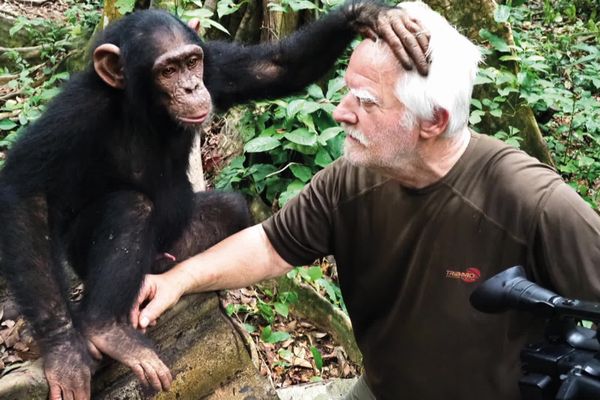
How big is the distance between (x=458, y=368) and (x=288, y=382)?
2044mm

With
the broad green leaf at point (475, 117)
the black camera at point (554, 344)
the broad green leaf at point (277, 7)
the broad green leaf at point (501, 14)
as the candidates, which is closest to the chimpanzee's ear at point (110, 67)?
the broad green leaf at point (277, 7)

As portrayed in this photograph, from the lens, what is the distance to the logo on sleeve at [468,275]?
274cm

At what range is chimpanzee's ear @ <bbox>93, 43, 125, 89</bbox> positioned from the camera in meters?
3.47

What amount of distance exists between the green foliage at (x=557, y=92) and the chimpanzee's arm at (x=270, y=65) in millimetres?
1971

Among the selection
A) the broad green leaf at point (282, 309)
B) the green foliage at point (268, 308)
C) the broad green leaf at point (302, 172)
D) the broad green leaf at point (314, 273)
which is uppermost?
the broad green leaf at point (302, 172)

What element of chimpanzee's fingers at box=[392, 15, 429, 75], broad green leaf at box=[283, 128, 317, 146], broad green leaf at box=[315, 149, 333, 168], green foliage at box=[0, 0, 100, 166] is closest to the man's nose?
chimpanzee's fingers at box=[392, 15, 429, 75]

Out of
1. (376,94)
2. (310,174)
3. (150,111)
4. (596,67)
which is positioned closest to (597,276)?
(376,94)

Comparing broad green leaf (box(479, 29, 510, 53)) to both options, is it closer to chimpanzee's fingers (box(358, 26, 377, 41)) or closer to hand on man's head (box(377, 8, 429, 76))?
chimpanzee's fingers (box(358, 26, 377, 41))

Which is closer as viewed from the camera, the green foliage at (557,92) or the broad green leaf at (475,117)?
the broad green leaf at (475,117)

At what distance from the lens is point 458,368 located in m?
2.85

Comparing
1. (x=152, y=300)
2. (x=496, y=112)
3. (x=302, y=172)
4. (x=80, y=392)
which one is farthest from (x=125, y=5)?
(x=80, y=392)

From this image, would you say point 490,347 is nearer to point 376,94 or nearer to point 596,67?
point 376,94

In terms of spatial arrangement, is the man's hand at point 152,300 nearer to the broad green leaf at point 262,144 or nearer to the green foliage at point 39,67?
the broad green leaf at point 262,144

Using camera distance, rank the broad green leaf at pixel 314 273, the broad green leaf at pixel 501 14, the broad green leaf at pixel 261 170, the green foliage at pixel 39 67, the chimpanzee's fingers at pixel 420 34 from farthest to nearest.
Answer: the green foliage at pixel 39 67, the broad green leaf at pixel 501 14, the broad green leaf at pixel 261 170, the broad green leaf at pixel 314 273, the chimpanzee's fingers at pixel 420 34
